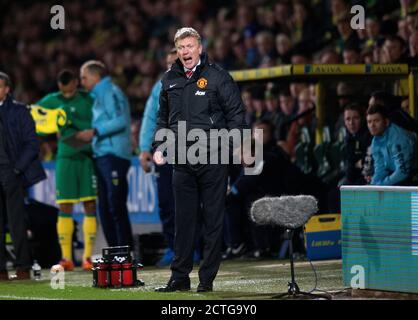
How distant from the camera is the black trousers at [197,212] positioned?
29.8 ft

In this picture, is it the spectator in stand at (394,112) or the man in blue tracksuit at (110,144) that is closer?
the spectator in stand at (394,112)

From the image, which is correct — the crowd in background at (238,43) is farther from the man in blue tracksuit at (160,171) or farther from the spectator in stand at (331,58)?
the man in blue tracksuit at (160,171)

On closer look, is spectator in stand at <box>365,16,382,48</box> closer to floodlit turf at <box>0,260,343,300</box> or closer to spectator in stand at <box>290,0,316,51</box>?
spectator in stand at <box>290,0,316,51</box>

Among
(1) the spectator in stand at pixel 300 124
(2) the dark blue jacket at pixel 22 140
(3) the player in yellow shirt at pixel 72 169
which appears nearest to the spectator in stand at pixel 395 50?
(1) the spectator in stand at pixel 300 124

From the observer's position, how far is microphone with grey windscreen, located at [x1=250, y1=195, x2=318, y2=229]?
846 cm

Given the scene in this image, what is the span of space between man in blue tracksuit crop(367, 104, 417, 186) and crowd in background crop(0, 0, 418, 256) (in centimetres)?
190

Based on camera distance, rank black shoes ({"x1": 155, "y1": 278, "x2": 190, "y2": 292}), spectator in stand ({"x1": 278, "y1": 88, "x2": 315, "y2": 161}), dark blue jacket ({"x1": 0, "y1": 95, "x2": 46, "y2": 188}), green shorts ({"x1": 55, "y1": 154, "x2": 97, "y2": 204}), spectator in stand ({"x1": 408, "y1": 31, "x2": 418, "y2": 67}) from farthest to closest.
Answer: spectator in stand ({"x1": 278, "y1": 88, "x2": 315, "y2": 161}) < spectator in stand ({"x1": 408, "y1": 31, "x2": 418, "y2": 67}) < green shorts ({"x1": 55, "y1": 154, "x2": 97, "y2": 204}) < dark blue jacket ({"x1": 0, "y1": 95, "x2": 46, "y2": 188}) < black shoes ({"x1": 155, "y1": 278, "x2": 190, "y2": 292})

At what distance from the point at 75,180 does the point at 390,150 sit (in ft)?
12.8

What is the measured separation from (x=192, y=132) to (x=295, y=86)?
6191mm

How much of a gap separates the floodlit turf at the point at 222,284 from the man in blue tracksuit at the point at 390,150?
3.49ft

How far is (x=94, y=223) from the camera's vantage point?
1305cm

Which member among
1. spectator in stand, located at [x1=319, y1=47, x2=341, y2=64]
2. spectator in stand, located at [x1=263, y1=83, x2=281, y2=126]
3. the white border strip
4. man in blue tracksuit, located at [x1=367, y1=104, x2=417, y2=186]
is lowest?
the white border strip

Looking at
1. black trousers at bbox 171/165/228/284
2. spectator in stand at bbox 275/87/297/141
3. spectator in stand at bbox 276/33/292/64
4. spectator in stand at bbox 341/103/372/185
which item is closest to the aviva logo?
spectator in stand at bbox 341/103/372/185

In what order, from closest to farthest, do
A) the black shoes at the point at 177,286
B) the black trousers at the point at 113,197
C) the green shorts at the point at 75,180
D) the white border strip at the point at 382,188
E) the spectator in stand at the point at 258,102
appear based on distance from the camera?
1. the white border strip at the point at 382,188
2. the black shoes at the point at 177,286
3. the black trousers at the point at 113,197
4. the green shorts at the point at 75,180
5. the spectator in stand at the point at 258,102
